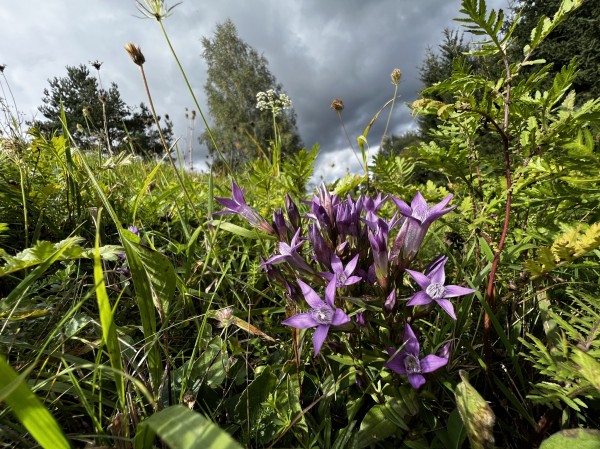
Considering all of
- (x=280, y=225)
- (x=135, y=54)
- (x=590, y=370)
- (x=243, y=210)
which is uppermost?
(x=135, y=54)

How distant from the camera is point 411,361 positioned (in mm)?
936

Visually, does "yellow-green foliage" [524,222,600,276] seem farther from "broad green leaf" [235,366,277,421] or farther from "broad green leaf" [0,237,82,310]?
"broad green leaf" [0,237,82,310]

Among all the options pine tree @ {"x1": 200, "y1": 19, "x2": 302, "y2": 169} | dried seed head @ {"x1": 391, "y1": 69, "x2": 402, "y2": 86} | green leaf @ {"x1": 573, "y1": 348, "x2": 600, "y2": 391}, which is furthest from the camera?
pine tree @ {"x1": 200, "y1": 19, "x2": 302, "y2": 169}

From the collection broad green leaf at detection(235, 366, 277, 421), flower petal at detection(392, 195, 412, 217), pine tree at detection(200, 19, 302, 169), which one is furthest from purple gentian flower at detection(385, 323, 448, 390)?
pine tree at detection(200, 19, 302, 169)

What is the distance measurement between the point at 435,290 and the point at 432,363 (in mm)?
189

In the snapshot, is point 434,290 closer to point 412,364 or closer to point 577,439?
point 412,364

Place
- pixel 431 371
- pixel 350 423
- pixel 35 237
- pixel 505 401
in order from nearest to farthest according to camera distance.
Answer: pixel 431 371 → pixel 350 423 → pixel 505 401 → pixel 35 237

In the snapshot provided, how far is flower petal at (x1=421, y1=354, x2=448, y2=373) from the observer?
2.87ft

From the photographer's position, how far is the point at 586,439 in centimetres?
77

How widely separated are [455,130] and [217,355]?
4.60 ft

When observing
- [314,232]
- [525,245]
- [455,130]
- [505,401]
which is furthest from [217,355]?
[455,130]

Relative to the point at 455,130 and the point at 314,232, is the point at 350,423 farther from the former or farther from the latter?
the point at 455,130

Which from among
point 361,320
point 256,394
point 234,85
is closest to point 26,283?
point 256,394

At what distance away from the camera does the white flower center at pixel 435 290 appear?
0.96 m
